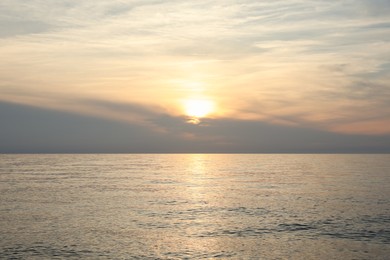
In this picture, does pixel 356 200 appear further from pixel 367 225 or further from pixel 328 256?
pixel 328 256

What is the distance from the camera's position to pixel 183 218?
44.5 metres

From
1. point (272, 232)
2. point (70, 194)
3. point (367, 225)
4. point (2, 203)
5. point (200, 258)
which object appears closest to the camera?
point (200, 258)

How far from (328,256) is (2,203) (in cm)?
4131

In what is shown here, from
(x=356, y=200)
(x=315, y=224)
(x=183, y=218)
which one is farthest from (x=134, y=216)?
(x=356, y=200)

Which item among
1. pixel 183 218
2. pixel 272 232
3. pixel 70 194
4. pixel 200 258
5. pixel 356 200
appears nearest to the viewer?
pixel 200 258

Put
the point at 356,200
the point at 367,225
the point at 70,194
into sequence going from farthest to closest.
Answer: the point at 70,194 → the point at 356,200 → the point at 367,225

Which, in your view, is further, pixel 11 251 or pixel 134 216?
pixel 134 216

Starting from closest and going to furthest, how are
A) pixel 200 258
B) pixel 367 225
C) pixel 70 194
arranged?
1. pixel 200 258
2. pixel 367 225
3. pixel 70 194

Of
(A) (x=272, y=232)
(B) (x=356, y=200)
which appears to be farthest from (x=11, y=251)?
(B) (x=356, y=200)

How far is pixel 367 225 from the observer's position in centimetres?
4003

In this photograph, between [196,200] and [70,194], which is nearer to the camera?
[196,200]

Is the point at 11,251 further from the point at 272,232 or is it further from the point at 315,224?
the point at 315,224

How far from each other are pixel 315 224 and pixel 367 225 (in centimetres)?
476

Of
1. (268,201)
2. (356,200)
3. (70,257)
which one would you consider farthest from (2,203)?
(356,200)
